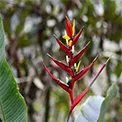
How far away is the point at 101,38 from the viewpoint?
1.86 m

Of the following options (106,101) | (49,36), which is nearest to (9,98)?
(106,101)

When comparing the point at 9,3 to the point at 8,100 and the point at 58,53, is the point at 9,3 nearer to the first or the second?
the point at 58,53

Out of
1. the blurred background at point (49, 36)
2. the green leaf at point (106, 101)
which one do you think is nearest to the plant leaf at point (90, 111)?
the green leaf at point (106, 101)

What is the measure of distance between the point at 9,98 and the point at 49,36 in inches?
54.8

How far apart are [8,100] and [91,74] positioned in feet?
4.15

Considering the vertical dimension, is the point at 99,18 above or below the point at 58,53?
above

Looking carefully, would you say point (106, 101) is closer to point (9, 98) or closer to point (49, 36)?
point (9, 98)

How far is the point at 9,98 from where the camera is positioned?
74 cm

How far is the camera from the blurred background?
6.11 feet

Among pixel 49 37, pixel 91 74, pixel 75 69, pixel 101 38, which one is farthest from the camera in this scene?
pixel 49 37

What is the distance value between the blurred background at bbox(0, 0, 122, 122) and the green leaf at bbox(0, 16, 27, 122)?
3.40 ft

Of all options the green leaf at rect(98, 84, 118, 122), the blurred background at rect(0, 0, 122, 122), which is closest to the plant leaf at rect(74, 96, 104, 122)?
the green leaf at rect(98, 84, 118, 122)

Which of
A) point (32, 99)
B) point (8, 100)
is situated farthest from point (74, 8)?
point (8, 100)

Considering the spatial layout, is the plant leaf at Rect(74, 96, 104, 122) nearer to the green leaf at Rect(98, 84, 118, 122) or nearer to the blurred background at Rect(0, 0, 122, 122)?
the green leaf at Rect(98, 84, 118, 122)
